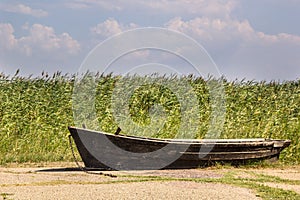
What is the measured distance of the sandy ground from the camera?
31.8ft

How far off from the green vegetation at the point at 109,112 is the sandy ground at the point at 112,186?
2874mm

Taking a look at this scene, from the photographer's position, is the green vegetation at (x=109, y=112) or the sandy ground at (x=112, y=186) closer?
the sandy ground at (x=112, y=186)

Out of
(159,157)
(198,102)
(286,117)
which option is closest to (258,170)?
(159,157)

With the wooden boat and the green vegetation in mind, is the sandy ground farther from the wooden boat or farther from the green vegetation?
the green vegetation

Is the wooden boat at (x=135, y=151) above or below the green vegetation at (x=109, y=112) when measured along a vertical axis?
below

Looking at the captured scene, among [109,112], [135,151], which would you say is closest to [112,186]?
[135,151]

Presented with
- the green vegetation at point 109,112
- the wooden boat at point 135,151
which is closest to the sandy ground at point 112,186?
the wooden boat at point 135,151

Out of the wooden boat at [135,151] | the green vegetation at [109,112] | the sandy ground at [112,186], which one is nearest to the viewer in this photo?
the sandy ground at [112,186]

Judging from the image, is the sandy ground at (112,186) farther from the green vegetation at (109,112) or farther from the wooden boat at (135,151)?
the green vegetation at (109,112)

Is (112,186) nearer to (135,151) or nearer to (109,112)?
(135,151)

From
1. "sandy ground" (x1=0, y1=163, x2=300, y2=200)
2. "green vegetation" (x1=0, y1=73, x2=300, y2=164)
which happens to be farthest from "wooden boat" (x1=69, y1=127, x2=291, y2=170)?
"green vegetation" (x1=0, y1=73, x2=300, y2=164)

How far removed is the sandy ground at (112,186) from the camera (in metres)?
9.69

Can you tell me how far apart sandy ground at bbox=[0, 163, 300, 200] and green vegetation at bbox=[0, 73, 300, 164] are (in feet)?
9.43

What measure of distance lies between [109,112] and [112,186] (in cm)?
805
